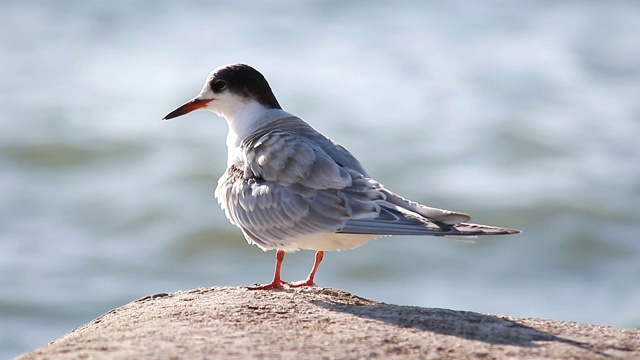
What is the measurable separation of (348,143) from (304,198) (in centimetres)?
705

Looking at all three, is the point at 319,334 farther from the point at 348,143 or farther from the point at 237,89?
the point at 348,143

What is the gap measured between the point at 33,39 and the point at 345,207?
457 inches

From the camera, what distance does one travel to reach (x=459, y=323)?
4250 millimetres

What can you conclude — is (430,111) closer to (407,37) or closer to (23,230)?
(407,37)

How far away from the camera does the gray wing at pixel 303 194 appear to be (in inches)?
192

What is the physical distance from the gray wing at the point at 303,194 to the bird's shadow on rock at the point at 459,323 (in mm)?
371

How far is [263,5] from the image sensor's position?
16.6 metres

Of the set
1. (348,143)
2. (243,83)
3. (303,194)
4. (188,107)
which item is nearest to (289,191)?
(303,194)

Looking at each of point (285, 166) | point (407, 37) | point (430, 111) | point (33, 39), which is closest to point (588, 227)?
point (430, 111)

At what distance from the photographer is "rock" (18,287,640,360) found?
3.74 metres

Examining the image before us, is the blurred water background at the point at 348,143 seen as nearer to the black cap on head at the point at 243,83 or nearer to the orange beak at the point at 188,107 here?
the orange beak at the point at 188,107

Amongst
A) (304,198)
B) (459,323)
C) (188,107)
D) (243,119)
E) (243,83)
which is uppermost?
(243,83)

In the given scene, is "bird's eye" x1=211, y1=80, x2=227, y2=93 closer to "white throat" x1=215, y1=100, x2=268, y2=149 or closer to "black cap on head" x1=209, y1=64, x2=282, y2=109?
"black cap on head" x1=209, y1=64, x2=282, y2=109

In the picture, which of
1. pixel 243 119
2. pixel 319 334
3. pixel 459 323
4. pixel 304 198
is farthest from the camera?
pixel 243 119
